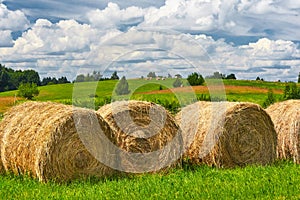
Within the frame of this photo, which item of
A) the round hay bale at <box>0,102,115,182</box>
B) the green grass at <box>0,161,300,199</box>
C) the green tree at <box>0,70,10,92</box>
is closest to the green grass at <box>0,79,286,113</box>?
the round hay bale at <box>0,102,115,182</box>

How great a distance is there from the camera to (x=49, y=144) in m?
8.92

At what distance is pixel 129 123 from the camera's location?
10266 millimetres

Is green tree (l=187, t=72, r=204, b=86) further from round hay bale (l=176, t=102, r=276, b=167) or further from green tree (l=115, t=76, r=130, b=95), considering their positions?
round hay bale (l=176, t=102, r=276, b=167)

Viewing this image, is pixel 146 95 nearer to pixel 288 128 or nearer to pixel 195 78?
pixel 195 78

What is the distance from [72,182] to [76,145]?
0.71 metres

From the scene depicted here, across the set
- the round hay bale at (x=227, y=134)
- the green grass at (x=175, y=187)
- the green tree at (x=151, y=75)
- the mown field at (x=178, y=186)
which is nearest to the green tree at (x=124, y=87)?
the green tree at (x=151, y=75)

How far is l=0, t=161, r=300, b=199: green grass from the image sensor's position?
7.67m

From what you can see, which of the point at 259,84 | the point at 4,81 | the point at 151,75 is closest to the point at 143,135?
the point at 151,75

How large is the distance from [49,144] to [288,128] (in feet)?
20.7

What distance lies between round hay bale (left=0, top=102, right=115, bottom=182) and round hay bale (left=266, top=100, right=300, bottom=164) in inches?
191

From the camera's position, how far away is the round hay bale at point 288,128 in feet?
40.3

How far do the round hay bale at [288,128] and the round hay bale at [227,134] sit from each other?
1.72 feet

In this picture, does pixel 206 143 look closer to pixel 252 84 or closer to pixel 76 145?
pixel 76 145

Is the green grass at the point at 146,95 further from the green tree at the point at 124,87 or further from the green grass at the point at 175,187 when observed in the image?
the green grass at the point at 175,187
